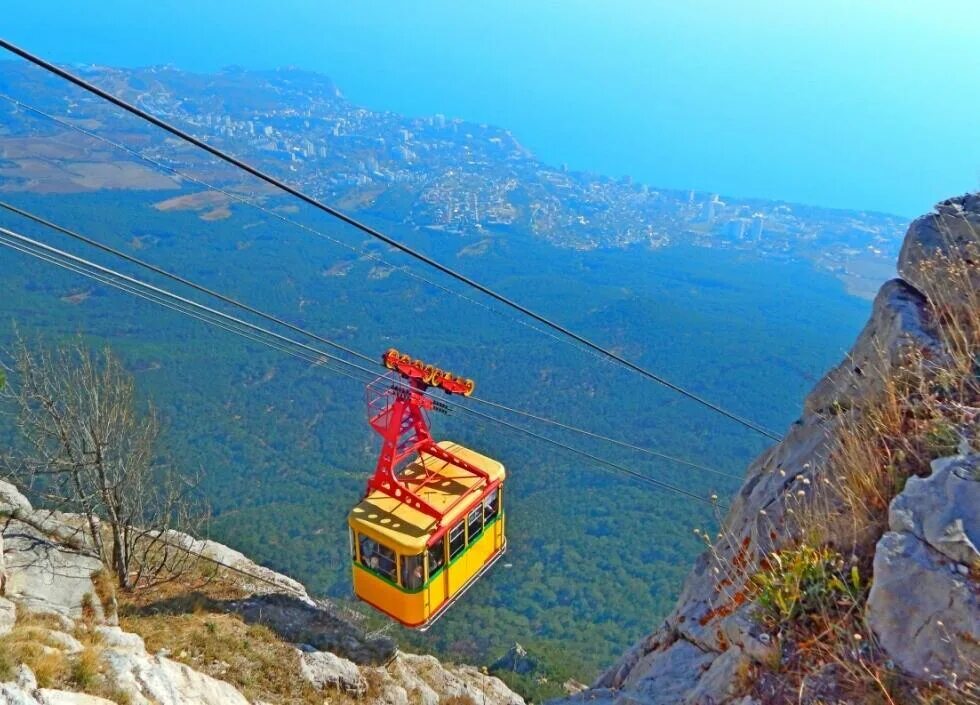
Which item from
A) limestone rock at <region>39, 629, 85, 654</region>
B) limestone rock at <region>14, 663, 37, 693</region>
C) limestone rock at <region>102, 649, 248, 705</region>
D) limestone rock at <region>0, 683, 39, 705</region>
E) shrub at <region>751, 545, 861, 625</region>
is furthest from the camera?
limestone rock at <region>39, 629, 85, 654</region>

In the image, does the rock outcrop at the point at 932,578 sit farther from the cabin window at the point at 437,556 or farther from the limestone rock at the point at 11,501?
the limestone rock at the point at 11,501

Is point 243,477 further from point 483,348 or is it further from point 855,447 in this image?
point 855,447

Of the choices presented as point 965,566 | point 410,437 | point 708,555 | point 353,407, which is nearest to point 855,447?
point 965,566

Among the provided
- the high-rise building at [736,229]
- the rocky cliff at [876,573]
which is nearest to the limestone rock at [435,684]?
the rocky cliff at [876,573]

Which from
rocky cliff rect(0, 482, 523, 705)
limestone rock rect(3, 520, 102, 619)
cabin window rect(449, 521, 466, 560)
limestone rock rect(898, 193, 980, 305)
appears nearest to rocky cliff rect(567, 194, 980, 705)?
limestone rock rect(898, 193, 980, 305)

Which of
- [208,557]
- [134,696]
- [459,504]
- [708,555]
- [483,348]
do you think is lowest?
[483,348]

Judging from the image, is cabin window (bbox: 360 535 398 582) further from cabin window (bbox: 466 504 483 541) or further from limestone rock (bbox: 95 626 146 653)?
limestone rock (bbox: 95 626 146 653)
